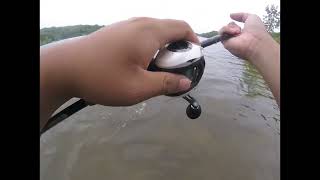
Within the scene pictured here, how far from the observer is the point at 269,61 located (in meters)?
2.33

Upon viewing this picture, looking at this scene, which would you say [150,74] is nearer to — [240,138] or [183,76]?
[183,76]

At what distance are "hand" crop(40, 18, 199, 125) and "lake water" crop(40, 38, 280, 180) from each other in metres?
5.36

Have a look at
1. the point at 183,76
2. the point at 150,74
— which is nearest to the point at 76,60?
the point at 150,74

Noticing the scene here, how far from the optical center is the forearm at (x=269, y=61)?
219cm

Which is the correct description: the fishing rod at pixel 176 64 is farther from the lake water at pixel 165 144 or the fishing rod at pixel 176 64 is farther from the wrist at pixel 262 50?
the lake water at pixel 165 144

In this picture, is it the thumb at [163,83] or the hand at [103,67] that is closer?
the hand at [103,67]

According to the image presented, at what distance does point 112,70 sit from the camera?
1.51 meters

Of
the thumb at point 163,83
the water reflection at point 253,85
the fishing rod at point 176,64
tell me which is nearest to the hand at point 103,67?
the thumb at point 163,83

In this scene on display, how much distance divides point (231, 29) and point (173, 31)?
2.51ft

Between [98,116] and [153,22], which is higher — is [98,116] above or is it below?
below

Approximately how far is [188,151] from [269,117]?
3.64m

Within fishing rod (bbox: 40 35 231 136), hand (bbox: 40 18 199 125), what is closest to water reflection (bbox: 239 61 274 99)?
fishing rod (bbox: 40 35 231 136)

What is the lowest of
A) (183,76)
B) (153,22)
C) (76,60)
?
(183,76)

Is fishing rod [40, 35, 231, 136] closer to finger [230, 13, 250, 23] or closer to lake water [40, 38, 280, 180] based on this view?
finger [230, 13, 250, 23]
